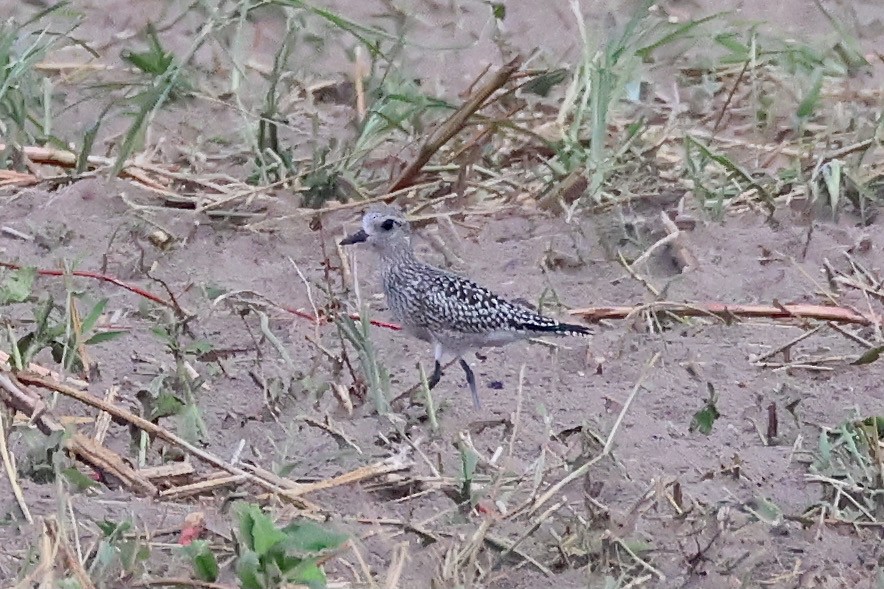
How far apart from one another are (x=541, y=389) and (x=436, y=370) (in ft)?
0.86

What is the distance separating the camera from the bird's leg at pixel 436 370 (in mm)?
3865

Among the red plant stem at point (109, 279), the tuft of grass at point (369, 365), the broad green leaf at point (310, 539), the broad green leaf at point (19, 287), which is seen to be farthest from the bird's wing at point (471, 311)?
the broad green leaf at point (310, 539)

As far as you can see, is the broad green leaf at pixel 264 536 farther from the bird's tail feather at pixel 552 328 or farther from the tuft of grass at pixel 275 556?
the bird's tail feather at pixel 552 328

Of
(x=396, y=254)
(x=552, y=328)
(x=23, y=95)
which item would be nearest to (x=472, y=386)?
(x=552, y=328)

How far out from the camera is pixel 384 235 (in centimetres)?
445

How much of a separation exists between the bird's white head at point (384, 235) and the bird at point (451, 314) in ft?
0.04

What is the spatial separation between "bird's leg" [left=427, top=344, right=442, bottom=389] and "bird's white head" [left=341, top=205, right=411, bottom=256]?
1.24ft

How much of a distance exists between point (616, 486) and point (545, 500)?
226 mm

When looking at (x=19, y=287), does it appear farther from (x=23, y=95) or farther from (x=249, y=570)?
(x=249, y=570)

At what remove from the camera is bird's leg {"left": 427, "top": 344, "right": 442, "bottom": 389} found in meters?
3.87

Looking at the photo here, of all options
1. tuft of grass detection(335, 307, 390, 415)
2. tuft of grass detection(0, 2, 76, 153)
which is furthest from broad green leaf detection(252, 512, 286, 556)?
tuft of grass detection(0, 2, 76, 153)

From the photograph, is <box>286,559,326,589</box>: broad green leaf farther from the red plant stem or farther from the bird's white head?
the bird's white head

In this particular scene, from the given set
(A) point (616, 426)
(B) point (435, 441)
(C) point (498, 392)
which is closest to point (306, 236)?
(C) point (498, 392)

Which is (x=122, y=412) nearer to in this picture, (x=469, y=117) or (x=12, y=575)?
(x=12, y=575)
